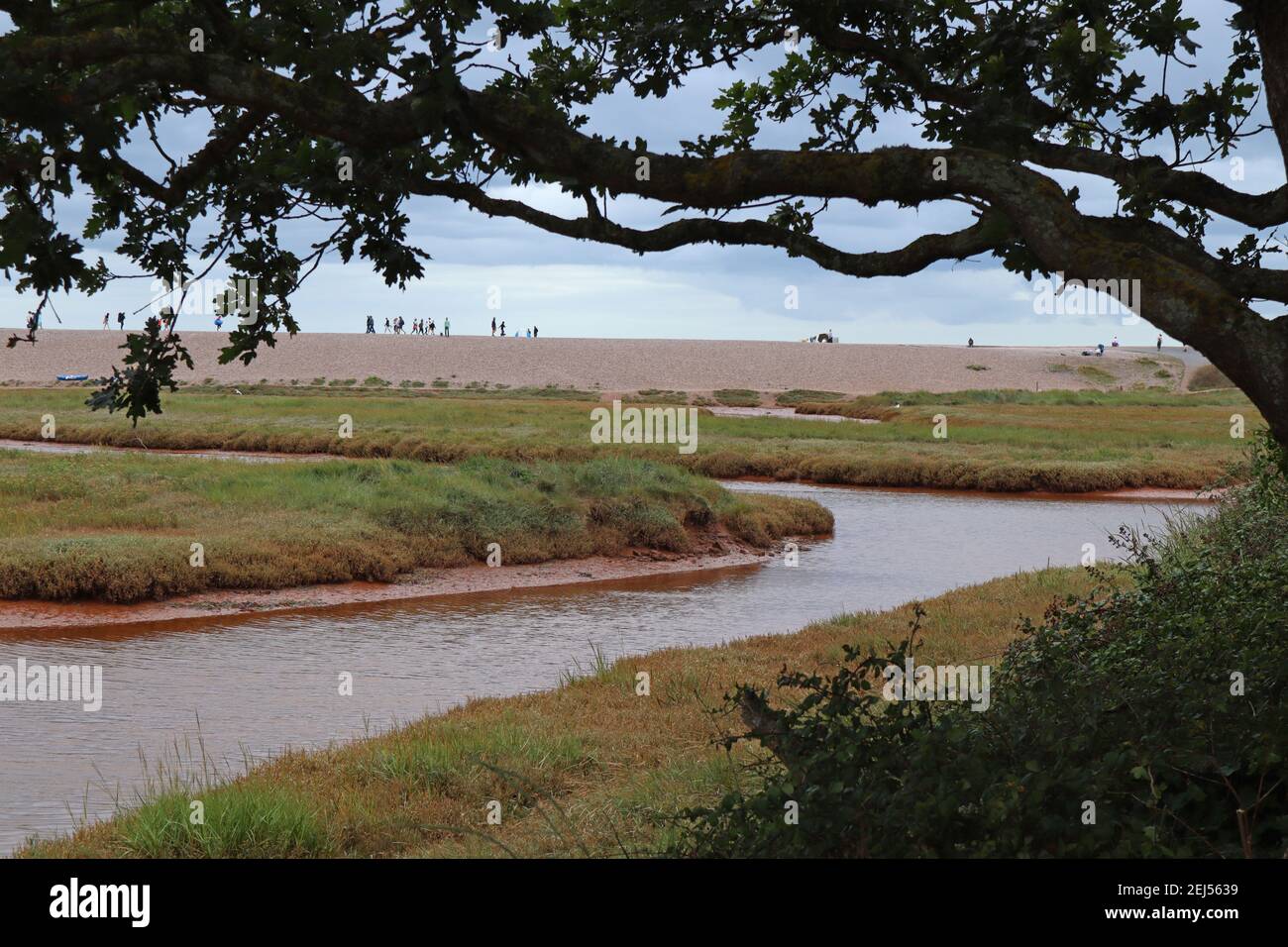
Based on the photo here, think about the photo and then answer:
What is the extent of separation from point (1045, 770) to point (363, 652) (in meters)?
13.6

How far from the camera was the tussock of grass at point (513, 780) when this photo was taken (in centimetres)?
835

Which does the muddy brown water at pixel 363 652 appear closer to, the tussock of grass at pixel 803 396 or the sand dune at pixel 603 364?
the tussock of grass at pixel 803 396

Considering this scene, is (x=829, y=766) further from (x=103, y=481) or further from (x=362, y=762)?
(x=103, y=481)

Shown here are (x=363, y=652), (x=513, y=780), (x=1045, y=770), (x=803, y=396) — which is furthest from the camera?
(x=803, y=396)

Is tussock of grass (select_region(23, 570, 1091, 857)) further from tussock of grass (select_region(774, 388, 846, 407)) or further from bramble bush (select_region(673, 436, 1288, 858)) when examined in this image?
tussock of grass (select_region(774, 388, 846, 407))

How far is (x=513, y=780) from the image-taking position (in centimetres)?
809

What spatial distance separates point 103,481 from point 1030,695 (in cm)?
2547

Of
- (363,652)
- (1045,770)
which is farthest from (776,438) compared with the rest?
(1045,770)

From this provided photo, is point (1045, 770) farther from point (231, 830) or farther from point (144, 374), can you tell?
point (144, 374)

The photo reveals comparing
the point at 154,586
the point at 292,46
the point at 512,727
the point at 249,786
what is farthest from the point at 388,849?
the point at 154,586

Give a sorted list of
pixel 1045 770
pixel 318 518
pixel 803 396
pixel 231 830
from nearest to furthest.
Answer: pixel 1045 770, pixel 231 830, pixel 318 518, pixel 803 396

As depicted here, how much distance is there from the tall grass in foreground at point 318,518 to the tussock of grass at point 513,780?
1051 cm

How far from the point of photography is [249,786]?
954 cm

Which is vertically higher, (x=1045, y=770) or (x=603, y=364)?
(x=603, y=364)
